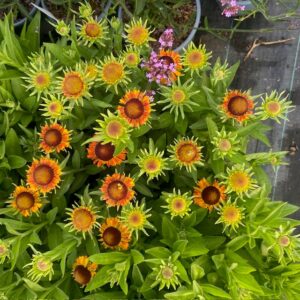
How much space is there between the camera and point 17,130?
1.36 meters

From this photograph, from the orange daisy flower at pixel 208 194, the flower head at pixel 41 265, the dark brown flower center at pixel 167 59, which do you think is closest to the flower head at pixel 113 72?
the dark brown flower center at pixel 167 59

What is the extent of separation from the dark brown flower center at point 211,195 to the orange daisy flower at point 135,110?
0.83ft

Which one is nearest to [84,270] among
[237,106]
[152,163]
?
[152,163]

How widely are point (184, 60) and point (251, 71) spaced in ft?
2.72

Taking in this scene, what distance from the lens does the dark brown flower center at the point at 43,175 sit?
1.09 meters

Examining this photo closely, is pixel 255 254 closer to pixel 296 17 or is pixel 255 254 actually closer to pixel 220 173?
pixel 220 173

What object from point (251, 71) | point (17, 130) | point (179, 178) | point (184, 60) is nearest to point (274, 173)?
point (251, 71)

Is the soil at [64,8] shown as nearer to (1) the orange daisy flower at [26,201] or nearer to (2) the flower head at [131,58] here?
(2) the flower head at [131,58]

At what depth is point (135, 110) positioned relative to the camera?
1037 millimetres

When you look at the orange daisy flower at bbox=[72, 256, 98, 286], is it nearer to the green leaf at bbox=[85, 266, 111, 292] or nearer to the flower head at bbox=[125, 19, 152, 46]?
the green leaf at bbox=[85, 266, 111, 292]

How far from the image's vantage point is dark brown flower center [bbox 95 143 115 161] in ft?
3.67

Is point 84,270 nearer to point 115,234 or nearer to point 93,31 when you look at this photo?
point 115,234

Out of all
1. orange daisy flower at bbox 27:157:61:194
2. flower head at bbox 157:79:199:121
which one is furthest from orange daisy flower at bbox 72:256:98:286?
flower head at bbox 157:79:199:121

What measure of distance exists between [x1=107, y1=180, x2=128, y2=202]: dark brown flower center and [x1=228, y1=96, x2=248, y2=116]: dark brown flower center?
30 centimetres
